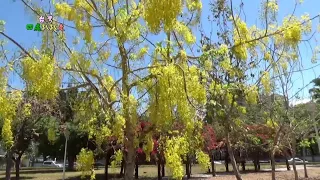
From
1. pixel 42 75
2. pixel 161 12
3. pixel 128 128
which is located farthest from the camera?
pixel 128 128

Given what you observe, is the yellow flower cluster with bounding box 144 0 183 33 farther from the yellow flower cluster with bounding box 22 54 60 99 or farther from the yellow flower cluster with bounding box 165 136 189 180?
the yellow flower cluster with bounding box 165 136 189 180

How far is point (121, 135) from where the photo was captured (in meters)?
6.24

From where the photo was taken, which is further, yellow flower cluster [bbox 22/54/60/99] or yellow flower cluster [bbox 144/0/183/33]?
yellow flower cluster [bbox 22/54/60/99]

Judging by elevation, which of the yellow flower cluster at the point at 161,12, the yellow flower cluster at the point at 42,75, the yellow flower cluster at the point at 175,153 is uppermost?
the yellow flower cluster at the point at 161,12

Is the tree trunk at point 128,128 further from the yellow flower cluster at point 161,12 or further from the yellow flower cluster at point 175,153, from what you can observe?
the yellow flower cluster at point 161,12

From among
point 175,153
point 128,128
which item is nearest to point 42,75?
point 128,128

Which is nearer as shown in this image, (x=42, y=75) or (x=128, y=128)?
(x=42, y=75)

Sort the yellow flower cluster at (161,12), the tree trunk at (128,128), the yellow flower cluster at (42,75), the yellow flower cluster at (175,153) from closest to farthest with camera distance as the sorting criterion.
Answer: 1. the yellow flower cluster at (161,12)
2. the yellow flower cluster at (175,153)
3. the yellow flower cluster at (42,75)
4. the tree trunk at (128,128)

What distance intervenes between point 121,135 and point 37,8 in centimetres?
243

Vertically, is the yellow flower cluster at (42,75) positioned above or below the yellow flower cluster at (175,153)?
above

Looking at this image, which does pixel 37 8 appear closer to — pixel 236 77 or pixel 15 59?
pixel 15 59

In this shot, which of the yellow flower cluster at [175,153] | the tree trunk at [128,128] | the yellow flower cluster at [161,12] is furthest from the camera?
the tree trunk at [128,128]

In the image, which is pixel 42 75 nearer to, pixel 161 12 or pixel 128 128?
pixel 128 128

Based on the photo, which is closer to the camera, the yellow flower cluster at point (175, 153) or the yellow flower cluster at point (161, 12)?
the yellow flower cluster at point (161, 12)
